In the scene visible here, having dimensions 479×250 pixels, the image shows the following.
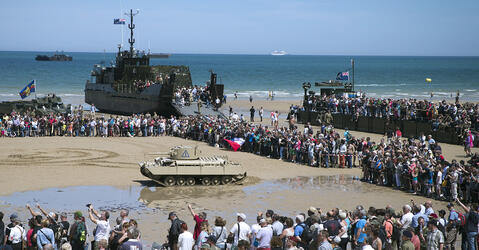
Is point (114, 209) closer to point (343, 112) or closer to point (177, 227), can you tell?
point (177, 227)

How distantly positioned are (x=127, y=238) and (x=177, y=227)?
131cm

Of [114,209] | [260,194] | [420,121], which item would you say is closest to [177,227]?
[114,209]

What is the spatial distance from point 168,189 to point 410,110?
19315 millimetres

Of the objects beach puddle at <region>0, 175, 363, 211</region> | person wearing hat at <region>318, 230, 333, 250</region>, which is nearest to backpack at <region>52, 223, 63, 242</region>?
person wearing hat at <region>318, 230, 333, 250</region>

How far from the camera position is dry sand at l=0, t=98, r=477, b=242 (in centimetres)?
2002

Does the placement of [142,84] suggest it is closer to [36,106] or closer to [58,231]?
[36,106]

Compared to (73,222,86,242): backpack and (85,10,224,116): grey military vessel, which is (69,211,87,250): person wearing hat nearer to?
(73,222,86,242): backpack

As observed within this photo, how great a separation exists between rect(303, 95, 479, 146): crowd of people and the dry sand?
196 centimetres

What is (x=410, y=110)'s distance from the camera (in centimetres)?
3697

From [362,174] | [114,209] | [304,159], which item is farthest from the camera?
[304,159]

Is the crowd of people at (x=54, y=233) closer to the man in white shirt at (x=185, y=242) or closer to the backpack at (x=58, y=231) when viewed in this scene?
the backpack at (x=58, y=231)

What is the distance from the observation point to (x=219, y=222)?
12.3 meters

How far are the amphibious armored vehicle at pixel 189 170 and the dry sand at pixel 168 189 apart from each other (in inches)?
17.9

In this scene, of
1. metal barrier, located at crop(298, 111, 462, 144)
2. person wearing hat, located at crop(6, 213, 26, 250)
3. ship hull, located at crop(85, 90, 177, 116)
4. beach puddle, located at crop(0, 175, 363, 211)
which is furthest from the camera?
ship hull, located at crop(85, 90, 177, 116)
